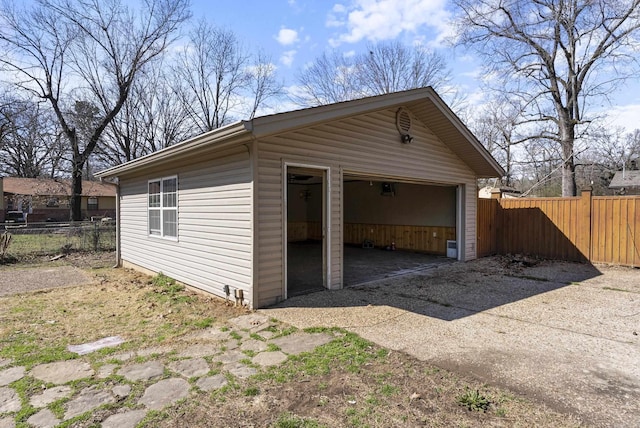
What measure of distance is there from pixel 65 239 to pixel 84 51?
12.3 metres

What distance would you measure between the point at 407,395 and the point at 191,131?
76.3 feet

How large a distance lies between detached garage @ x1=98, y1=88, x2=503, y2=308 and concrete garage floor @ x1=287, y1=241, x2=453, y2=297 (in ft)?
0.31

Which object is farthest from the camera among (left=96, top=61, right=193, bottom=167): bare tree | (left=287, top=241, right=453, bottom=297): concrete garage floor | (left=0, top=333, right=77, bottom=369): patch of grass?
(left=96, top=61, right=193, bottom=167): bare tree

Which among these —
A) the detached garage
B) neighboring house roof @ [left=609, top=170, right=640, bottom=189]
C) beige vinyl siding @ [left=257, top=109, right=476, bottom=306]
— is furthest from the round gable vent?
neighboring house roof @ [left=609, top=170, right=640, bottom=189]

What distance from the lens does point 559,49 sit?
15312mm

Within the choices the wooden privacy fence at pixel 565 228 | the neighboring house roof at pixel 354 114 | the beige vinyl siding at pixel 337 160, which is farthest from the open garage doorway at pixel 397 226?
the neighboring house roof at pixel 354 114

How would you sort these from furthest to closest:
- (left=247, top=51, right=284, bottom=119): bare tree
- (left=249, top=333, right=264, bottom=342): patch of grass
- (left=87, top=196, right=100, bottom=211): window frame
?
(left=87, top=196, right=100, bottom=211): window frame, (left=247, top=51, right=284, bottom=119): bare tree, (left=249, top=333, right=264, bottom=342): patch of grass

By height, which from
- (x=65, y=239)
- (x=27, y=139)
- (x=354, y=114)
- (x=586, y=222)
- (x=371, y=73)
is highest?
(x=371, y=73)

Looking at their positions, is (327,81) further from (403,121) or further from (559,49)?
(403,121)

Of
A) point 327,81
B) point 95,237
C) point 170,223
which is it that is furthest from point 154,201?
point 327,81

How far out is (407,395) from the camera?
2877mm

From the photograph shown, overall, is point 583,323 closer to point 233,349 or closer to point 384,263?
point 233,349

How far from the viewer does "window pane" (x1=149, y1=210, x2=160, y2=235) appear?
26.5ft

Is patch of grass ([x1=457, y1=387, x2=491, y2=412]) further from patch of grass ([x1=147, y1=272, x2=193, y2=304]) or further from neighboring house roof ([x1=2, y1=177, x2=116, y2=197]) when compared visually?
neighboring house roof ([x1=2, y1=177, x2=116, y2=197])
